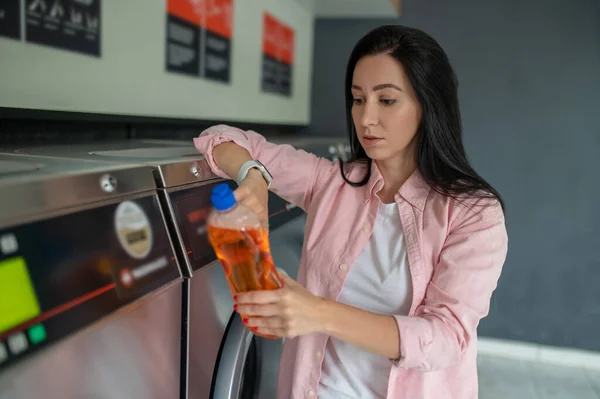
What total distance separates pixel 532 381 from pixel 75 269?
7.95ft

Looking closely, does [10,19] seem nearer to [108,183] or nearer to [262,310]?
[108,183]

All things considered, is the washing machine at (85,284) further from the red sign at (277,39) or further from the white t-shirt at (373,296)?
the red sign at (277,39)

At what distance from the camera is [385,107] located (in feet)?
3.14

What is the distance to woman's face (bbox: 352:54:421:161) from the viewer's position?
95cm

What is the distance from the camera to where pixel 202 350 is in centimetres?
81

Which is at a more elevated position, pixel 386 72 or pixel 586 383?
pixel 386 72

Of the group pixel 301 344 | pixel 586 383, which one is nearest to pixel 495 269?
pixel 301 344

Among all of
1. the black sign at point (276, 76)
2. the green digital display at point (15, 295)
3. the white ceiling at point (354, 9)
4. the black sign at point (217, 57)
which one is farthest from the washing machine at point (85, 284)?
the white ceiling at point (354, 9)

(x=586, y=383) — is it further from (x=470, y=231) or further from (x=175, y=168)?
(x=175, y=168)

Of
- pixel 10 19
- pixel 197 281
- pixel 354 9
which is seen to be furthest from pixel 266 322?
pixel 354 9

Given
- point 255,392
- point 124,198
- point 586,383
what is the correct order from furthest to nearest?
point 586,383 < point 255,392 < point 124,198

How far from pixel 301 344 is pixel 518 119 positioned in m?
1.94

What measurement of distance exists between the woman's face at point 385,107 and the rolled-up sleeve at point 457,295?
0.19 metres

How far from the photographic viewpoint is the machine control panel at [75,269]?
0.49 metres
